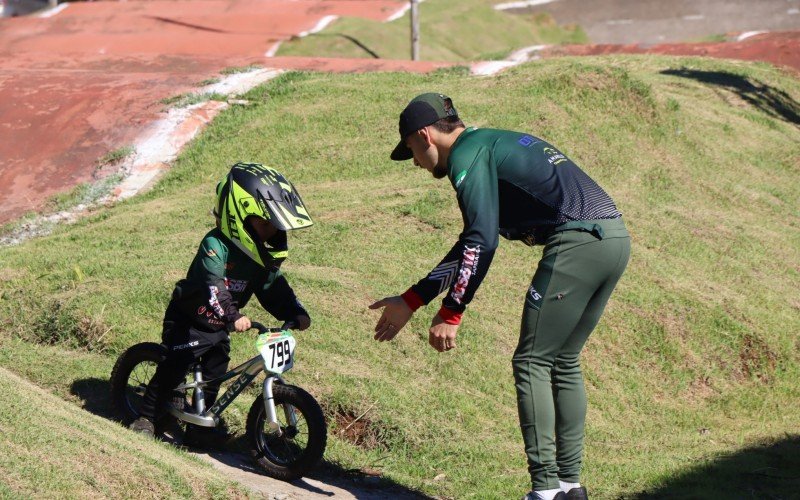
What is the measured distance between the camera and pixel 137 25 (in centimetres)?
2491

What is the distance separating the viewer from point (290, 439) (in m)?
5.47

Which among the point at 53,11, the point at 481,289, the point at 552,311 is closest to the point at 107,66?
the point at 53,11

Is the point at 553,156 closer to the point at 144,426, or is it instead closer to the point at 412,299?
the point at 412,299

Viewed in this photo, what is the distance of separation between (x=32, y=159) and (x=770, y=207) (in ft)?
28.5

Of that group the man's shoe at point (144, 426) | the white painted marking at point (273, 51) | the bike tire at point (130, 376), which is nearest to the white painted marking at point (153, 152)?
the bike tire at point (130, 376)

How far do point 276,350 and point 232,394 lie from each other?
481 millimetres

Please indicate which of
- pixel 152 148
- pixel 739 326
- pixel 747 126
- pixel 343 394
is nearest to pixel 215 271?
pixel 343 394

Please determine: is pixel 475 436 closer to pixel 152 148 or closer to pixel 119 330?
pixel 119 330

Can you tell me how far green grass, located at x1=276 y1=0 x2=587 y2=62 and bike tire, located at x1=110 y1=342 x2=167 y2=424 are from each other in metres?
14.8

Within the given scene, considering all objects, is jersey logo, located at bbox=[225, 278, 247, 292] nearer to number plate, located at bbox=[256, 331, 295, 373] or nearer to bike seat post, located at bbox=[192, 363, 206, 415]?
number plate, located at bbox=[256, 331, 295, 373]

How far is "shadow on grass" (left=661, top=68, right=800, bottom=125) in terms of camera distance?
16.0 meters

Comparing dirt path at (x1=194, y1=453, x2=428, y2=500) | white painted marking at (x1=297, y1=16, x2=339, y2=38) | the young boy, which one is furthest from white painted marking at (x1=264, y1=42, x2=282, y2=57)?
dirt path at (x1=194, y1=453, x2=428, y2=500)

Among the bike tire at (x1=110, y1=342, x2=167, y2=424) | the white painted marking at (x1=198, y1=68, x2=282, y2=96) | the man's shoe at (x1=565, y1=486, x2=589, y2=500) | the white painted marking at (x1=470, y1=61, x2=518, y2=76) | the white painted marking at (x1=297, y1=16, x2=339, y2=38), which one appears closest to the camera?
the man's shoe at (x1=565, y1=486, x2=589, y2=500)

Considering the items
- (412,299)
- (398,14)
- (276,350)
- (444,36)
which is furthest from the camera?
(398,14)
